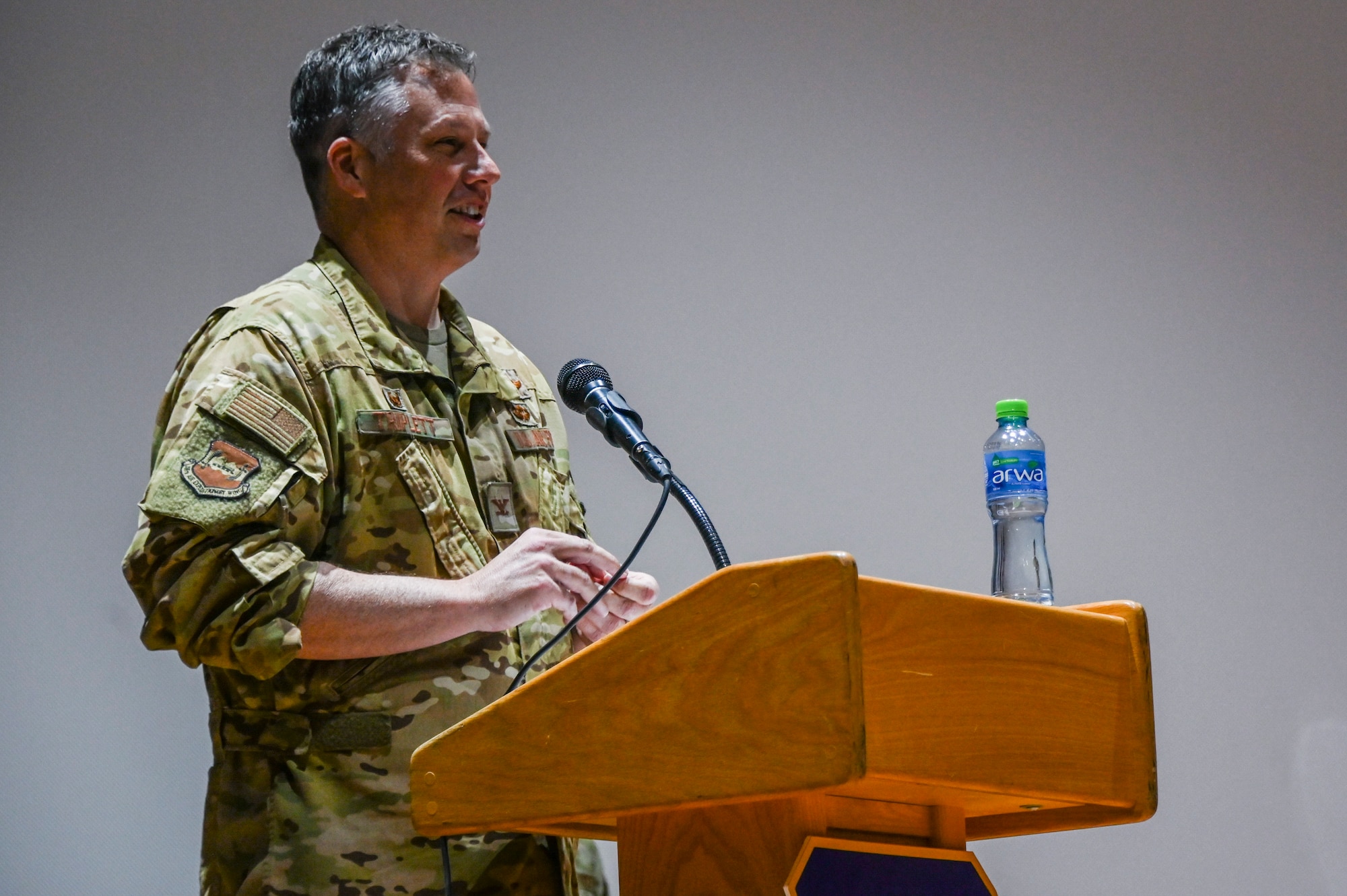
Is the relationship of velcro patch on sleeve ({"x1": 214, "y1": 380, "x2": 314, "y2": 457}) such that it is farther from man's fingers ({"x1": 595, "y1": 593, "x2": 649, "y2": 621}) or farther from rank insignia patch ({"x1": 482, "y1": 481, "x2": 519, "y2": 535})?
man's fingers ({"x1": 595, "y1": 593, "x2": 649, "y2": 621})

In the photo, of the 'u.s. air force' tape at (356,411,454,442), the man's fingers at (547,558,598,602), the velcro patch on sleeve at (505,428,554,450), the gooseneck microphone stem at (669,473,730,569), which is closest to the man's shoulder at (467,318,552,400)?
the velcro patch on sleeve at (505,428,554,450)

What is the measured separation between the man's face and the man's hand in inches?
19.4

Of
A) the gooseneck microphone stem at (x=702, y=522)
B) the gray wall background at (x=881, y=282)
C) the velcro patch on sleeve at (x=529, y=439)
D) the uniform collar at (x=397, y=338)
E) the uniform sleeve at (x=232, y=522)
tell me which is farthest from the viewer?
the gray wall background at (x=881, y=282)

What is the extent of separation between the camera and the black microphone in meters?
1.20

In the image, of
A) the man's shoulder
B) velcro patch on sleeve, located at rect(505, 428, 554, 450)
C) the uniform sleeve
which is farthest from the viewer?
the man's shoulder

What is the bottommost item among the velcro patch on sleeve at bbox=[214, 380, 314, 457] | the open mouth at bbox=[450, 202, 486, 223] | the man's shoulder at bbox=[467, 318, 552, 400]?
the velcro patch on sleeve at bbox=[214, 380, 314, 457]

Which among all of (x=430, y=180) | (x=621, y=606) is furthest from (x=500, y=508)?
(x=430, y=180)

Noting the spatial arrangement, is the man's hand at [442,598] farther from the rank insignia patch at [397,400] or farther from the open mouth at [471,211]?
the open mouth at [471,211]

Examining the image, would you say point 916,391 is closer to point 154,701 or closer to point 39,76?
point 154,701

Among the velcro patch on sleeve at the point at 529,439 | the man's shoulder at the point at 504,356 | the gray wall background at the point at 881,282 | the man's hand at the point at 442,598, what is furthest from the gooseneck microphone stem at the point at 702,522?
the gray wall background at the point at 881,282

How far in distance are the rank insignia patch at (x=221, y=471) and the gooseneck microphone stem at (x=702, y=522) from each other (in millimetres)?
446

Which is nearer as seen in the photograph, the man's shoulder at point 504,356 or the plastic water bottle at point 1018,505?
the plastic water bottle at point 1018,505

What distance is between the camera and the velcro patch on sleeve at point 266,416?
1.33 meters

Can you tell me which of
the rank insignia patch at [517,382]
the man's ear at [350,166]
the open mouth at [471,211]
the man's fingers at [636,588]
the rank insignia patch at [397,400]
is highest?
the man's ear at [350,166]
